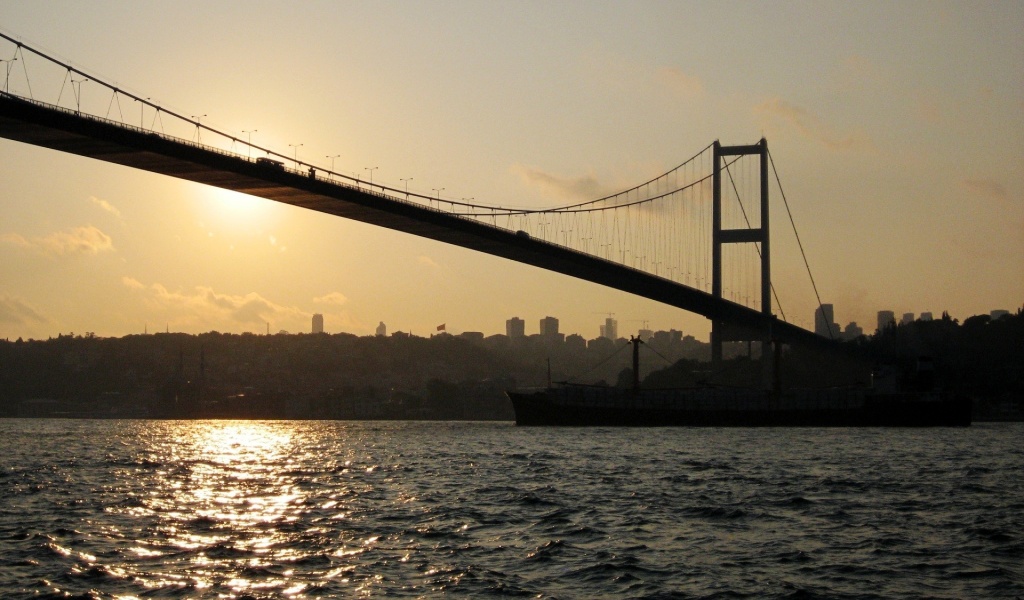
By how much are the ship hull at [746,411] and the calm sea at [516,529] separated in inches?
1725

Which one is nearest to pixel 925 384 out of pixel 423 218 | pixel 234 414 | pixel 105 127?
pixel 423 218

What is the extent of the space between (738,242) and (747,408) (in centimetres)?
1409

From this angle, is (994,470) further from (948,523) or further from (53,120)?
(53,120)

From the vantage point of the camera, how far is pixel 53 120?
147 feet

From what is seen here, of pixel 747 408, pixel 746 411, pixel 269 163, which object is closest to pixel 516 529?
pixel 269 163

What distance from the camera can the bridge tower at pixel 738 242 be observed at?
85750 mm

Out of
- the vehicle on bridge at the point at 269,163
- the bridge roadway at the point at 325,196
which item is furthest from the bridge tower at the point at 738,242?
the vehicle on bridge at the point at 269,163

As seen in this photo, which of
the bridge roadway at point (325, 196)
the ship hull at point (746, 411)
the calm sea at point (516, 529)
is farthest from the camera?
the ship hull at point (746, 411)

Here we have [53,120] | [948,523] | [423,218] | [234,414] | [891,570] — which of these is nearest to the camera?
[891,570]

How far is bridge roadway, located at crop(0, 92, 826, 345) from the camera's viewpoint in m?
45.9

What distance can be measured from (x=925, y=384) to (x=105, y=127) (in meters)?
64.8

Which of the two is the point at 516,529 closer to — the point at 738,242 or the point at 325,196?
the point at 325,196

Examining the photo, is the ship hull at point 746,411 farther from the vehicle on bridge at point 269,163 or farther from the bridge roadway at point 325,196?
the vehicle on bridge at point 269,163

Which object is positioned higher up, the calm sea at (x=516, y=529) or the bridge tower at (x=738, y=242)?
the bridge tower at (x=738, y=242)
